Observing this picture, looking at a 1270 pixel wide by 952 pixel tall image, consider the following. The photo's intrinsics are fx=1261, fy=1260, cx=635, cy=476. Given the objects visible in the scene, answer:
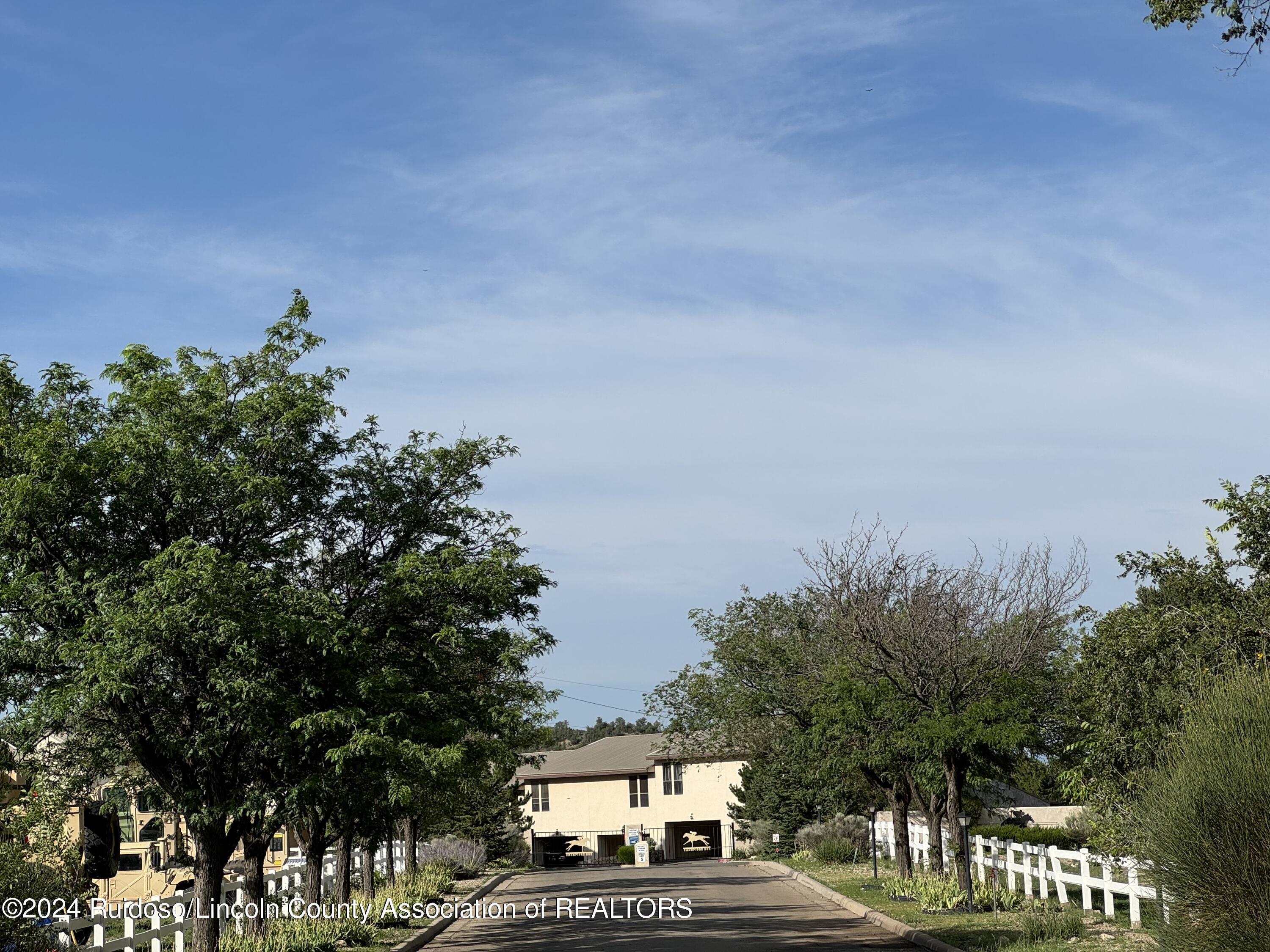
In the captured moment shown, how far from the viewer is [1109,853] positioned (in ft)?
50.0

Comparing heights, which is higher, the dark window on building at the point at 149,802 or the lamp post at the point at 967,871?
the dark window on building at the point at 149,802

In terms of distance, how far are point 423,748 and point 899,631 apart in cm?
1154

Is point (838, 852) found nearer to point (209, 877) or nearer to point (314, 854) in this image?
point (314, 854)

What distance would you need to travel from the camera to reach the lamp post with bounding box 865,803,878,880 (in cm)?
3068

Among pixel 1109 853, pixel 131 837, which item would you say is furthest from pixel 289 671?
pixel 131 837

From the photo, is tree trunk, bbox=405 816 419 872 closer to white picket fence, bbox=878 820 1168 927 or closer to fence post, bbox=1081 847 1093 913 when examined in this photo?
white picket fence, bbox=878 820 1168 927

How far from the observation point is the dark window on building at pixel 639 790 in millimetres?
71125

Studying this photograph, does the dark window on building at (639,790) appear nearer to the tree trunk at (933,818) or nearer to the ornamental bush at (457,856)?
the ornamental bush at (457,856)

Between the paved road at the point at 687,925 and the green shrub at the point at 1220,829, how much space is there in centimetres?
859

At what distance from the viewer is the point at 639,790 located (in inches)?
2805

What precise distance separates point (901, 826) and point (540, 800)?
156ft

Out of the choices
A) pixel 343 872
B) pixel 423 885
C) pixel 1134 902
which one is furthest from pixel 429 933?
pixel 1134 902

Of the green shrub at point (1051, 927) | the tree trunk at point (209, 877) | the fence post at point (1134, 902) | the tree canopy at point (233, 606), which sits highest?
the tree canopy at point (233, 606)

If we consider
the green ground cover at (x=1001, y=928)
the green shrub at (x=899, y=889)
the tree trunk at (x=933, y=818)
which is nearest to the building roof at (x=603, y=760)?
the tree trunk at (x=933, y=818)
